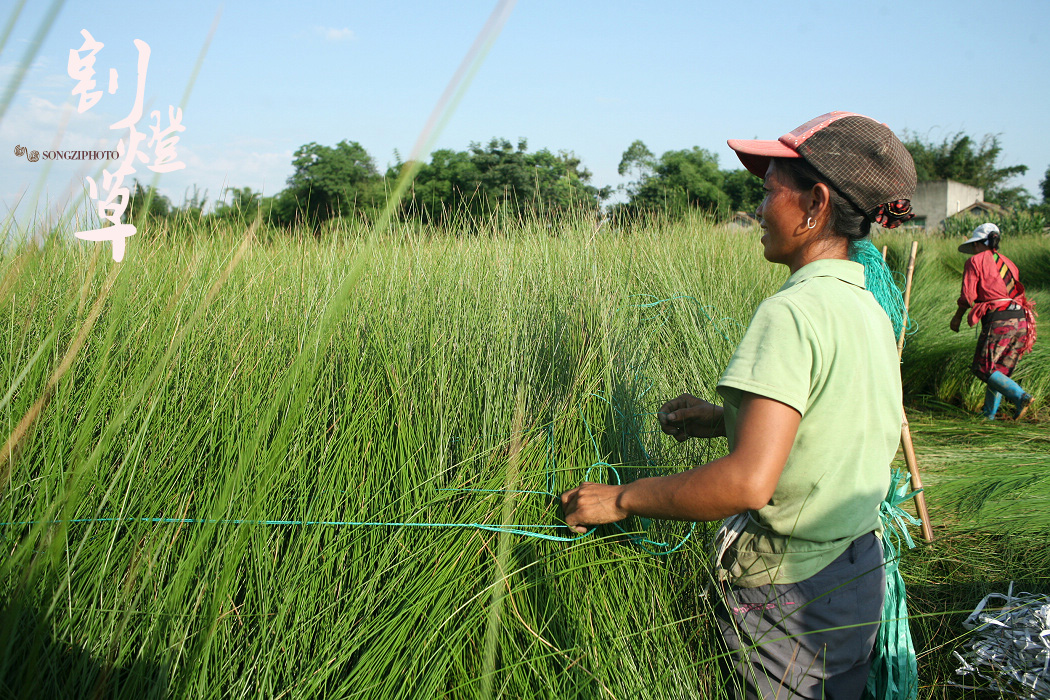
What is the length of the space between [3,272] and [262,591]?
163cm

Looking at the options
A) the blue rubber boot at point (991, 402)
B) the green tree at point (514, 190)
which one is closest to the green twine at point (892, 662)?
the green tree at point (514, 190)

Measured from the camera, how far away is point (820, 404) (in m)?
1.07

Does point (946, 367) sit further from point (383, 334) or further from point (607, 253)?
point (383, 334)

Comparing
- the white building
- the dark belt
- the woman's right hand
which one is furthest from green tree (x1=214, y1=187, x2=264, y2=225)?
the white building

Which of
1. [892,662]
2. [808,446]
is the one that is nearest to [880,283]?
[892,662]

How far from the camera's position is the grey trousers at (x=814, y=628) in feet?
3.93

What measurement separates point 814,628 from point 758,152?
35.7 inches

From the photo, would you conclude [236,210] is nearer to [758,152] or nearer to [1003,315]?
[758,152]

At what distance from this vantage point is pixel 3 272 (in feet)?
6.88

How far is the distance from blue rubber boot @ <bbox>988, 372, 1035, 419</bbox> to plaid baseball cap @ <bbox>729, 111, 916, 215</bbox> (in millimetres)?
5164

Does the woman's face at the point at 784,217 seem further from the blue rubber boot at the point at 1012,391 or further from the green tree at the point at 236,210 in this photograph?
the blue rubber boot at the point at 1012,391

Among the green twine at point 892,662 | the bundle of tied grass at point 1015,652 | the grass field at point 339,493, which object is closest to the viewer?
the grass field at point 339,493

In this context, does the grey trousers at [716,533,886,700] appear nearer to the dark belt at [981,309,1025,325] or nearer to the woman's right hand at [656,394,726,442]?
the woman's right hand at [656,394,726,442]

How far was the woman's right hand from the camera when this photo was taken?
149 cm
